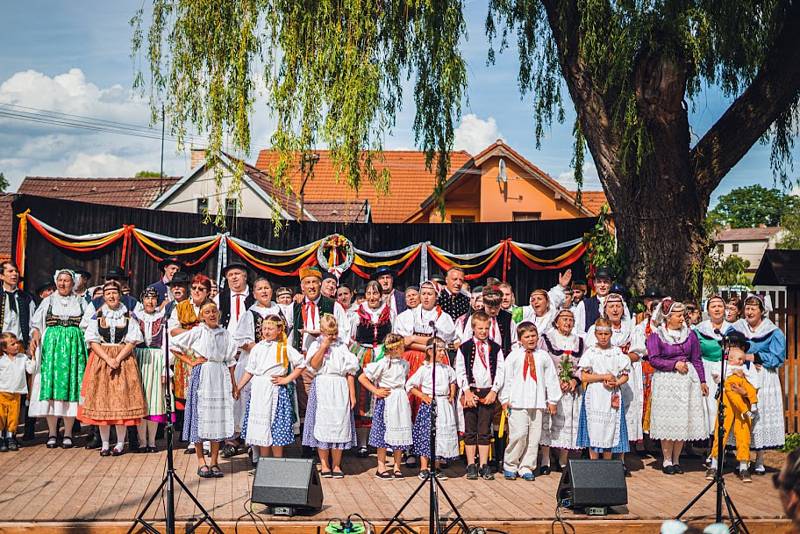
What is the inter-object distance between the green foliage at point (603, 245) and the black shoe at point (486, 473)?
3.52m

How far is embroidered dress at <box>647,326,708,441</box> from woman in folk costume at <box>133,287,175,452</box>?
4.88 meters

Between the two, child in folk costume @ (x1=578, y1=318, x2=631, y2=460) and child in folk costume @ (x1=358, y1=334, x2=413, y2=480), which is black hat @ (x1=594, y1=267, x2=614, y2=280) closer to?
child in folk costume @ (x1=578, y1=318, x2=631, y2=460)

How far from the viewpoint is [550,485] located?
761 centimetres

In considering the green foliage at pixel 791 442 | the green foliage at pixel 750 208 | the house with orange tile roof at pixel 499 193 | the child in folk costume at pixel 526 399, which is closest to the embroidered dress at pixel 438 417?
the child in folk costume at pixel 526 399

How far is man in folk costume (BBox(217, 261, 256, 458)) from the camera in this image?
28.2ft

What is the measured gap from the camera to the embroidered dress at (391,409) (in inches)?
301

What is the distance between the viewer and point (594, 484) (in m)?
6.48

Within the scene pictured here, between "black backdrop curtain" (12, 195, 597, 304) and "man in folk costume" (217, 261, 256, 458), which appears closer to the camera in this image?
"man in folk costume" (217, 261, 256, 458)

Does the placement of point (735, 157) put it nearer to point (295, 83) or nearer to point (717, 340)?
point (717, 340)

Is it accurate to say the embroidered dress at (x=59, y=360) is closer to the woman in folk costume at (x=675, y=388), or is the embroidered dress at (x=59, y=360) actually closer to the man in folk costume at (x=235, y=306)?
the man in folk costume at (x=235, y=306)

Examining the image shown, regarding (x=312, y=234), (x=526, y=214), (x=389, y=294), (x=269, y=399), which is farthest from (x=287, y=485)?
(x=526, y=214)

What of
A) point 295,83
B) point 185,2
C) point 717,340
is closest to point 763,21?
point 717,340

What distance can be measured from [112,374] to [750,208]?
90105mm

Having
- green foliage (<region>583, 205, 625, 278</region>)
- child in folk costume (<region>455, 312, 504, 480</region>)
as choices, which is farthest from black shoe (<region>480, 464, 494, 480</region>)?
green foliage (<region>583, 205, 625, 278</region>)
